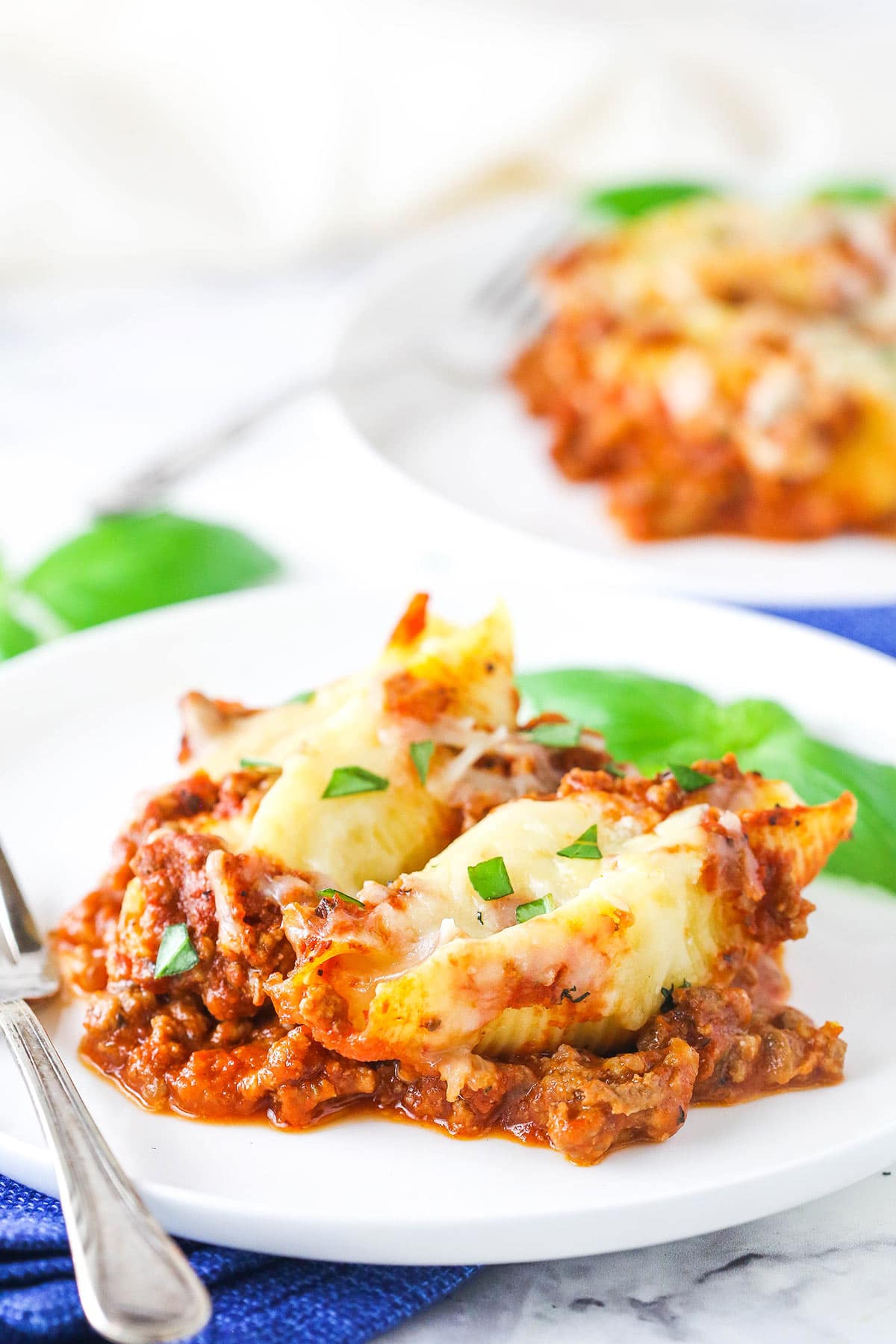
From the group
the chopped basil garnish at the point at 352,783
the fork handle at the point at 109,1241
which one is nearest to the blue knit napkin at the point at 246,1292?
the fork handle at the point at 109,1241

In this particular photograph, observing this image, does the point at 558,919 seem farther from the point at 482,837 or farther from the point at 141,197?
the point at 141,197

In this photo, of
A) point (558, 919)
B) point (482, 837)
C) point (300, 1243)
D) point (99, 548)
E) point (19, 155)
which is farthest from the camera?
point (19, 155)

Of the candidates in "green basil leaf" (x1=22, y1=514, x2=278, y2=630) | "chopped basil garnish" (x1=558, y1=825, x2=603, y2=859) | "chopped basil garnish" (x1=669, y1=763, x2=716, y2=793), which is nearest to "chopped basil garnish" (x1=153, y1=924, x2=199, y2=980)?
"chopped basil garnish" (x1=558, y1=825, x2=603, y2=859)

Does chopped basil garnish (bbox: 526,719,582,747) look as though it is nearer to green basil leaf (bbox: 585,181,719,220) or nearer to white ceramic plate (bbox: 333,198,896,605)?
white ceramic plate (bbox: 333,198,896,605)

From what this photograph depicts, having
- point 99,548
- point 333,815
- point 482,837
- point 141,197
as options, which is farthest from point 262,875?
point 141,197

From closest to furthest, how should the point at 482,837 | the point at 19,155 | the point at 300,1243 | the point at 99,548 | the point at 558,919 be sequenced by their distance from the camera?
the point at 300,1243, the point at 558,919, the point at 482,837, the point at 99,548, the point at 19,155

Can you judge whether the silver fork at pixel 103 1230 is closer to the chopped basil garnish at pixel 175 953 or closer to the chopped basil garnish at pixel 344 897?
the chopped basil garnish at pixel 175 953
